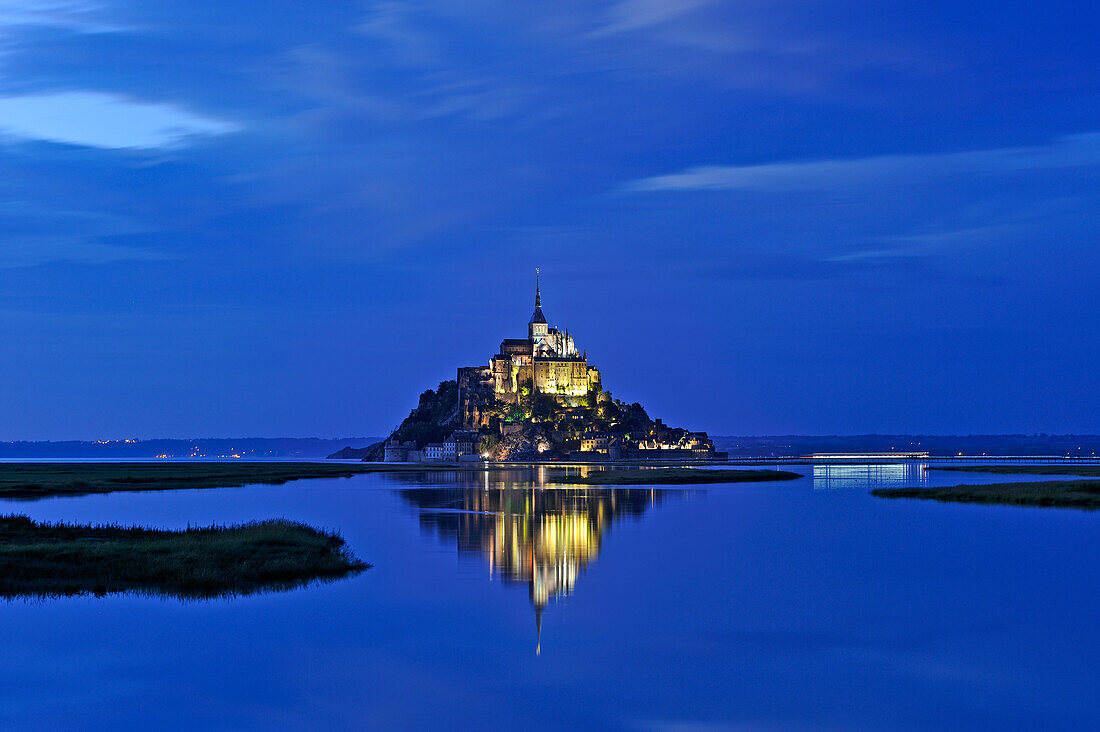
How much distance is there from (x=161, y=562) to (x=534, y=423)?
154036mm

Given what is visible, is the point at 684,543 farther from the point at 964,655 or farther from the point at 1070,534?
the point at 964,655

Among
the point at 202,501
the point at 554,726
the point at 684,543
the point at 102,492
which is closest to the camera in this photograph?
the point at 554,726

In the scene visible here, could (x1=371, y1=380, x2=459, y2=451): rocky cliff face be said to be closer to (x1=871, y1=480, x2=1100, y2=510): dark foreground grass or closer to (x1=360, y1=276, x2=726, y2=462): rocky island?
(x1=360, y1=276, x2=726, y2=462): rocky island

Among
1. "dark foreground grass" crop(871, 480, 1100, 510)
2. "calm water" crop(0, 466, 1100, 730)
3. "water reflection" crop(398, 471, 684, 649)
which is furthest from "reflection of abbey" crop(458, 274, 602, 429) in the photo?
"calm water" crop(0, 466, 1100, 730)

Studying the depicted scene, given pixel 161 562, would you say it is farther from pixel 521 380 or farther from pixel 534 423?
pixel 521 380

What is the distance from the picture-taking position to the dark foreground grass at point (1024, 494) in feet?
183

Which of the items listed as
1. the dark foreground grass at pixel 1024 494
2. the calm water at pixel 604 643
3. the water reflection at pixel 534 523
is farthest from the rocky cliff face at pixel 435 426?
the calm water at pixel 604 643

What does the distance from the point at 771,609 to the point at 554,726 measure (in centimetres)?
1079

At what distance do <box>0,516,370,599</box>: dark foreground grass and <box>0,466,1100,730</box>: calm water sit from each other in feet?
4.25

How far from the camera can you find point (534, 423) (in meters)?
182

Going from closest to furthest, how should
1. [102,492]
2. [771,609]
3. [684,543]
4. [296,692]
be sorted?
1. [296,692]
2. [771,609]
3. [684,543]
4. [102,492]

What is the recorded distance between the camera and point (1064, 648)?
20.4 metres

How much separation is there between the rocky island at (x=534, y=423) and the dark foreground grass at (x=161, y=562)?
5523 inches

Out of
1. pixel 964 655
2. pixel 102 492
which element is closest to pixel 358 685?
pixel 964 655
